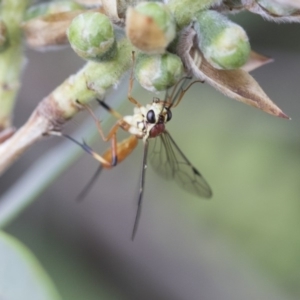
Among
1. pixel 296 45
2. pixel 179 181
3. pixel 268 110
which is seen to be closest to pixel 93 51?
pixel 268 110

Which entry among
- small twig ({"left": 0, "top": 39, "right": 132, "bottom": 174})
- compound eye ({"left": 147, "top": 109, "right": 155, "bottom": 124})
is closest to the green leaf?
small twig ({"left": 0, "top": 39, "right": 132, "bottom": 174})

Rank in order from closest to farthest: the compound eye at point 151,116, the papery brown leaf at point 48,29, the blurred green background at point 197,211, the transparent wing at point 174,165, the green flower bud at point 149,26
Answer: the green flower bud at point 149,26 → the papery brown leaf at point 48,29 → the compound eye at point 151,116 → the transparent wing at point 174,165 → the blurred green background at point 197,211

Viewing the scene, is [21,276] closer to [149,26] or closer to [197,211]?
[149,26]

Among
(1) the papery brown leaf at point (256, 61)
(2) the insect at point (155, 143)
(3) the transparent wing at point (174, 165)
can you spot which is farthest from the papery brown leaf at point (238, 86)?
(3) the transparent wing at point (174, 165)

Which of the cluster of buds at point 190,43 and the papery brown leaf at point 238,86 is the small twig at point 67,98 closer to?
the cluster of buds at point 190,43

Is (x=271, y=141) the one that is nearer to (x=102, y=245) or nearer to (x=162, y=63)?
(x=102, y=245)

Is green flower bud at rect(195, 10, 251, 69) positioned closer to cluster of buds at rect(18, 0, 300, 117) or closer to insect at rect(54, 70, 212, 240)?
cluster of buds at rect(18, 0, 300, 117)

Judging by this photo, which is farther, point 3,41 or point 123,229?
point 123,229
